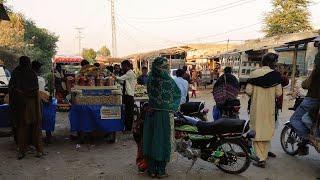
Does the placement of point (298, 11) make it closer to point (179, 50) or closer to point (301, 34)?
point (179, 50)

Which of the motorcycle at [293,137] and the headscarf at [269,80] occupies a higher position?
the headscarf at [269,80]

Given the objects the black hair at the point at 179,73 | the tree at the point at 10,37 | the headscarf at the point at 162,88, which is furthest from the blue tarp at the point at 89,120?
the tree at the point at 10,37

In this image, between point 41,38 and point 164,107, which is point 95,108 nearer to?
point 164,107

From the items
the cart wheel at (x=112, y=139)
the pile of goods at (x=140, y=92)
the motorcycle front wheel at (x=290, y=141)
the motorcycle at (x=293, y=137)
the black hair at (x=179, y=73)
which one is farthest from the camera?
the pile of goods at (x=140, y=92)

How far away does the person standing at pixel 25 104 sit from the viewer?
7129 mm

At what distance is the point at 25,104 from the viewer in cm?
720

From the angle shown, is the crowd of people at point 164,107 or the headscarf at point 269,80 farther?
the headscarf at point 269,80

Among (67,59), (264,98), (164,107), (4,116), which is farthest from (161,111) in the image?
(67,59)

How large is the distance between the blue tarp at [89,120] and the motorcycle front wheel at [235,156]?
2.94 meters

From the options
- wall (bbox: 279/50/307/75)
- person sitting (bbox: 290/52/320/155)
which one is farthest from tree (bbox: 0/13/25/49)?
person sitting (bbox: 290/52/320/155)

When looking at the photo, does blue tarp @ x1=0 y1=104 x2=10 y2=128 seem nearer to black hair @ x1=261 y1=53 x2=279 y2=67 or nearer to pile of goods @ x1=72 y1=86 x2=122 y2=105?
pile of goods @ x1=72 y1=86 x2=122 y2=105

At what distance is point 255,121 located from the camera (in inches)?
263

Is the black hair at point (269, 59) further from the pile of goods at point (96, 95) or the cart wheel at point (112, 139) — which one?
the cart wheel at point (112, 139)

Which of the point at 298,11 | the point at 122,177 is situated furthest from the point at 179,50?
the point at 122,177
